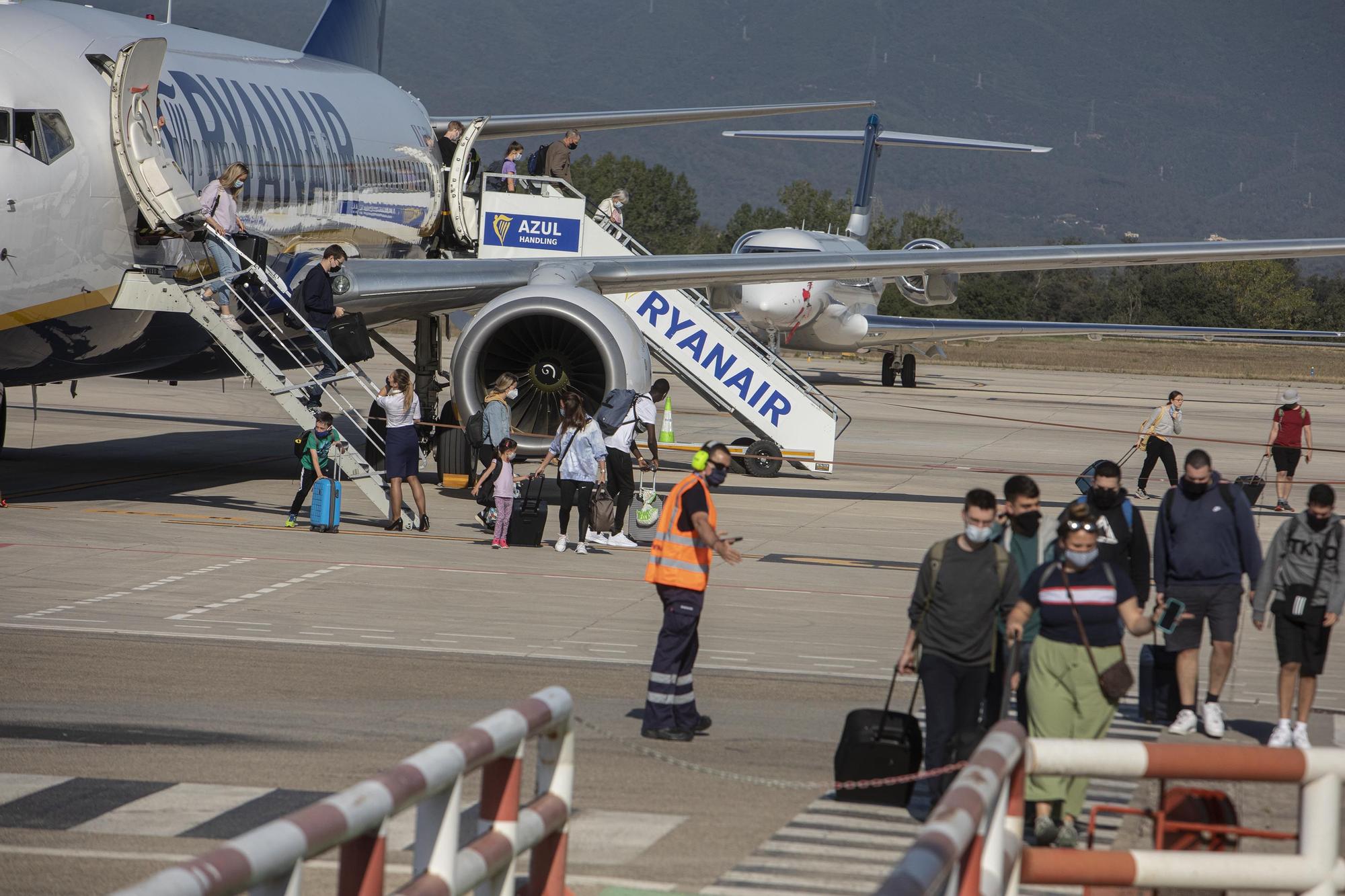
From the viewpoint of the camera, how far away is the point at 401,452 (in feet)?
57.4

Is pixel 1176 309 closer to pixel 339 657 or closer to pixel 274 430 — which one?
pixel 274 430

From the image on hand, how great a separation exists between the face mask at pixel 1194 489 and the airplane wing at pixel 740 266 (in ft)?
31.2

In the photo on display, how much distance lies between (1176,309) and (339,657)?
12937cm

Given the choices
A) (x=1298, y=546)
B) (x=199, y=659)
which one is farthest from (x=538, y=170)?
(x=1298, y=546)

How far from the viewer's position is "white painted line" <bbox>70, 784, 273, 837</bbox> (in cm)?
766

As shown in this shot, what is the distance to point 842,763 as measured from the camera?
8680 millimetres

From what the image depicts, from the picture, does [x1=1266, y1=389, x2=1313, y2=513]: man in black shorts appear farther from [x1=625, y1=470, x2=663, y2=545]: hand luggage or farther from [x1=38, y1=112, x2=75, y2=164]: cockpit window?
[x1=38, y1=112, x2=75, y2=164]: cockpit window

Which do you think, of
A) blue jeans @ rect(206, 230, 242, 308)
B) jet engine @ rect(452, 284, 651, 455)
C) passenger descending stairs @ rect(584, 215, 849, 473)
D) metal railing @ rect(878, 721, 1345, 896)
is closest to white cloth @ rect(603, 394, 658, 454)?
jet engine @ rect(452, 284, 651, 455)

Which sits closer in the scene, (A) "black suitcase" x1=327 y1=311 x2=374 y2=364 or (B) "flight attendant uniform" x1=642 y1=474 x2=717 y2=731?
(B) "flight attendant uniform" x1=642 y1=474 x2=717 y2=731

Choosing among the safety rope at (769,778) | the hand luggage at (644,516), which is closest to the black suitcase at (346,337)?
the hand luggage at (644,516)

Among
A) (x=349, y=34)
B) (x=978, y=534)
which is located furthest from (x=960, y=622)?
(x=349, y=34)

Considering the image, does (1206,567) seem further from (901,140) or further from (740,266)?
(901,140)

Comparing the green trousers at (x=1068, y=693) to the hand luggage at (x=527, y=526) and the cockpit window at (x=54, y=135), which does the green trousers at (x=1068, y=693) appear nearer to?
the hand luggage at (x=527, y=526)

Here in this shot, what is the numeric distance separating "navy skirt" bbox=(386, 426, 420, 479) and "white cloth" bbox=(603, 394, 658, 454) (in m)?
2.06
